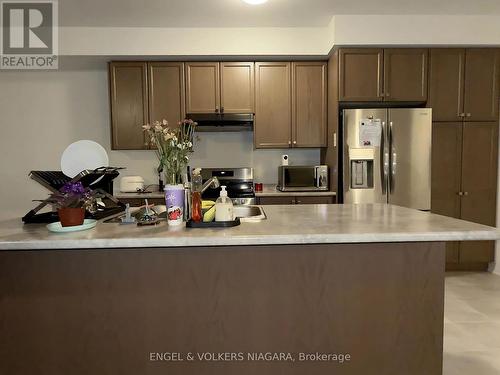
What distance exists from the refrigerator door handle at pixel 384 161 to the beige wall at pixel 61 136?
0.89 meters

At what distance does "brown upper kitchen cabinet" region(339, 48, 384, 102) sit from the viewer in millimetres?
3305

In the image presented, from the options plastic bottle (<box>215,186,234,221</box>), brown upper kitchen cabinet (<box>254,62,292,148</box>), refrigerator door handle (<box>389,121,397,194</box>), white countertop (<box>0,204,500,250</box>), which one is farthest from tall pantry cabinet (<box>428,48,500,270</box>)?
plastic bottle (<box>215,186,234,221</box>)

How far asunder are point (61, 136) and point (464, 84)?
444 cm

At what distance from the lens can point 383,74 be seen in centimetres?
332

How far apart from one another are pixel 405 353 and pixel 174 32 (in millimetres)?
3347

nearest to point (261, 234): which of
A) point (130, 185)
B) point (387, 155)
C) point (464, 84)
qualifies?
Result: point (387, 155)

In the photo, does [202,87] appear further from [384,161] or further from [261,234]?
[261,234]

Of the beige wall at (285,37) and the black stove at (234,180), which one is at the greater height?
the beige wall at (285,37)

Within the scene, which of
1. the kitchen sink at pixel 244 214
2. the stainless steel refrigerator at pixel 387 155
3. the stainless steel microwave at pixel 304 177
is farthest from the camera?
the stainless steel microwave at pixel 304 177

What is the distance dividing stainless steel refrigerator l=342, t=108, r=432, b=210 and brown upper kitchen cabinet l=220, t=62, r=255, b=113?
3.41ft

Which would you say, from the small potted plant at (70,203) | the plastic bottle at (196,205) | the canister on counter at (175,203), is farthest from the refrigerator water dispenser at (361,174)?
the small potted plant at (70,203)

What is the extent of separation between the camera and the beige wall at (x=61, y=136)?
3.95 m

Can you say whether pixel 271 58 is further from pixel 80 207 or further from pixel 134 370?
pixel 134 370

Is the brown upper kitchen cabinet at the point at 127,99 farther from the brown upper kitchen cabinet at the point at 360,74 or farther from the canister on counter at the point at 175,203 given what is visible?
the canister on counter at the point at 175,203
